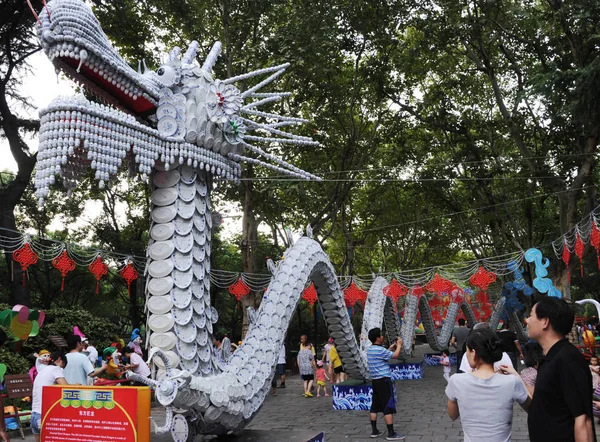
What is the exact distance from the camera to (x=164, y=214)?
4.06 meters

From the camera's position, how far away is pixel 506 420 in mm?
2768

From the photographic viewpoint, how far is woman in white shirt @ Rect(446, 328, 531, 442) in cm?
276

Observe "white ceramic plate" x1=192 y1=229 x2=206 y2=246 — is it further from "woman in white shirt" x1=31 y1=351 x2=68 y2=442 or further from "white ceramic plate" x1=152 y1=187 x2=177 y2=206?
"woman in white shirt" x1=31 y1=351 x2=68 y2=442

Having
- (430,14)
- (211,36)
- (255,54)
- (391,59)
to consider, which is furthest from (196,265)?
(391,59)

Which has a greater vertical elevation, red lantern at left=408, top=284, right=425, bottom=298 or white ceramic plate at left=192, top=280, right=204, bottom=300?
red lantern at left=408, top=284, right=425, bottom=298

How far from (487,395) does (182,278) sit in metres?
A: 2.18

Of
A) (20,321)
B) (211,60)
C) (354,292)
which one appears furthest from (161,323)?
(354,292)

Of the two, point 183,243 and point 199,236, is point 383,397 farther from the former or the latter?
point 183,243

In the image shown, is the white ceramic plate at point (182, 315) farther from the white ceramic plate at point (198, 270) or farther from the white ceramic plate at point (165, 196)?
the white ceramic plate at point (165, 196)

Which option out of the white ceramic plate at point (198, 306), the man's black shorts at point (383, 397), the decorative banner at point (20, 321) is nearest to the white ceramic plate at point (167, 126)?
the white ceramic plate at point (198, 306)

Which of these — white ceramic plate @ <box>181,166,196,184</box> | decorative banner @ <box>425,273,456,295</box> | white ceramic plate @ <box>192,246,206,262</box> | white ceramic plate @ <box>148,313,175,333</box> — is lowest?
white ceramic plate @ <box>148,313,175,333</box>

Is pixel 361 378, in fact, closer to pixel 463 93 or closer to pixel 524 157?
pixel 524 157

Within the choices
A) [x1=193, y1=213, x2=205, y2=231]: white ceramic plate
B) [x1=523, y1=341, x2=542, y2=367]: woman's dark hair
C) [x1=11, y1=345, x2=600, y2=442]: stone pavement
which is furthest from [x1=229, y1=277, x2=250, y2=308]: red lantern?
[x1=193, y1=213, x2=205, y2=231]: white ceramic plate

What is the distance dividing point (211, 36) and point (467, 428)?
1196 cm
